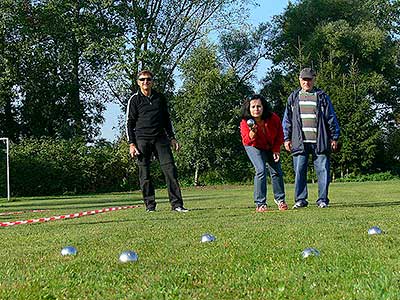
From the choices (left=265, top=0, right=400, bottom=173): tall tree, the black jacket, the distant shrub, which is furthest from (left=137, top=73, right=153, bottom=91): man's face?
(left=265, top=0, right=400, bottom=173): tall tree

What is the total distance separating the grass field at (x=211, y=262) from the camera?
9.94 feet

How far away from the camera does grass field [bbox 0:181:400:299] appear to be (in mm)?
3029

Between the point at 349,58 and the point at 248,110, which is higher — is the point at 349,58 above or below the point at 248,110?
above

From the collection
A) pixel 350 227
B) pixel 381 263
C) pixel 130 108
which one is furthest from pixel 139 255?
pixel 130 108

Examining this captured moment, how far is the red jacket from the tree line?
2070 centimetres

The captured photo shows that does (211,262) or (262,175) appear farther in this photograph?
(262,175)

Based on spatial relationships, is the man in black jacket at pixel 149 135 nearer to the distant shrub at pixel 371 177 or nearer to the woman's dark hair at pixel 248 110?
the woman's dark hair at pixel 248 110

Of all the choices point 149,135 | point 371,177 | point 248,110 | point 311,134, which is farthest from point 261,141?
point 371,177

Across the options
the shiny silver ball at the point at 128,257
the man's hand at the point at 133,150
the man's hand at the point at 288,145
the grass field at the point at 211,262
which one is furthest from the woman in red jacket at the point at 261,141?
the shiny silver ball at the point at 128,257

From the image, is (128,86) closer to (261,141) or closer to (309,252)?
(261,141)

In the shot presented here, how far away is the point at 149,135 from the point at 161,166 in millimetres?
444

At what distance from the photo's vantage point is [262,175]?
849 centimetres

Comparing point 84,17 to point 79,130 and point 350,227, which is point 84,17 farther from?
point 350,227

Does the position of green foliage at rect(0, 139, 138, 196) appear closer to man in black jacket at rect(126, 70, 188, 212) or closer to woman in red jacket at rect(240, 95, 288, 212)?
man in black jacket at rect(126, 70, 188, 212)
